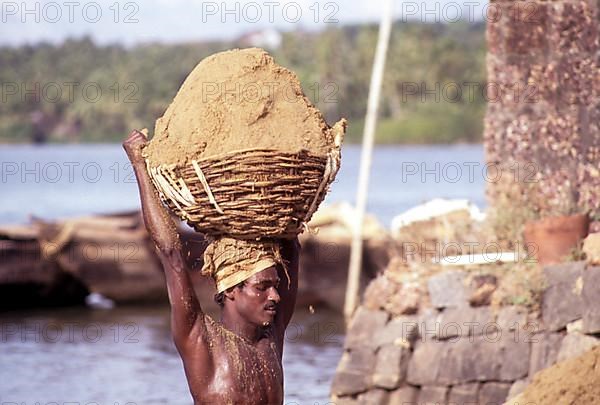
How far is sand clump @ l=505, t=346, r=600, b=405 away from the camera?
5.85 metres

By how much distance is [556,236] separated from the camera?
8.38 metres

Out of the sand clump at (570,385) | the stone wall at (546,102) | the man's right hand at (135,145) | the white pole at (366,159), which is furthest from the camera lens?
the white pole at (366,159)

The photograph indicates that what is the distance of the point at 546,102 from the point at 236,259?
5.10 metres

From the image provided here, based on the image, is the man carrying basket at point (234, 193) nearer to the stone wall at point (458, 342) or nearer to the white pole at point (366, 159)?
the stone wall at point (458, 342)

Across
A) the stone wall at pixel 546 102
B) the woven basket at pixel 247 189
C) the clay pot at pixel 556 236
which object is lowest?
the clay pot at pixel 556 236

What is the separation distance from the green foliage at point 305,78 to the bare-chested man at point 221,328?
139ft

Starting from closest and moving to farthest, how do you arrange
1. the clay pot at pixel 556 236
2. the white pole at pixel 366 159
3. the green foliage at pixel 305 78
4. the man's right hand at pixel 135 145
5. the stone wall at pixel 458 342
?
the man's right hand at pixel 135 145 < the stone wall at pixel 458 342 < the clay pot at pixel 556 236 < the white pole at pixel 366 159 < the green foliage at pixel 305 78

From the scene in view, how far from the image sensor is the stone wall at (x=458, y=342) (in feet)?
25.9

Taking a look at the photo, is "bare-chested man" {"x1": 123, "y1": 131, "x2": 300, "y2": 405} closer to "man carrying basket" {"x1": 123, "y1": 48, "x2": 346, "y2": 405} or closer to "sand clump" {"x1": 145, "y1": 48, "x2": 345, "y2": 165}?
"man carrying basket" {"x1": 123, "y1": 48, "x2": 346, "y2": 405}

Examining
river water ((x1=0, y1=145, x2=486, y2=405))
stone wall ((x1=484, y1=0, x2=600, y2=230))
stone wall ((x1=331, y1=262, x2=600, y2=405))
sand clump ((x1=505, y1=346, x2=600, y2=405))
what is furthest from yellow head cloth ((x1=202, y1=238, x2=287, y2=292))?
stone wall ((x1=484, y1=0, x2=600, y2=230))

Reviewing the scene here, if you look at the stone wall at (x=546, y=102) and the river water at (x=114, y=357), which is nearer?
the stone wall at (x=546, y=102)

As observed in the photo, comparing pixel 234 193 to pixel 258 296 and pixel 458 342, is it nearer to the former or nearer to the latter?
pixel 258 296

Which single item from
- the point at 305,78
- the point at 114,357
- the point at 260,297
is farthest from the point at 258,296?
the point at 305,78

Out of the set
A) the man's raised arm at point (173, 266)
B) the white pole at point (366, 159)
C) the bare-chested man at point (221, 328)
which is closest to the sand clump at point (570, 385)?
the bare-chested man at point (221, 328)
